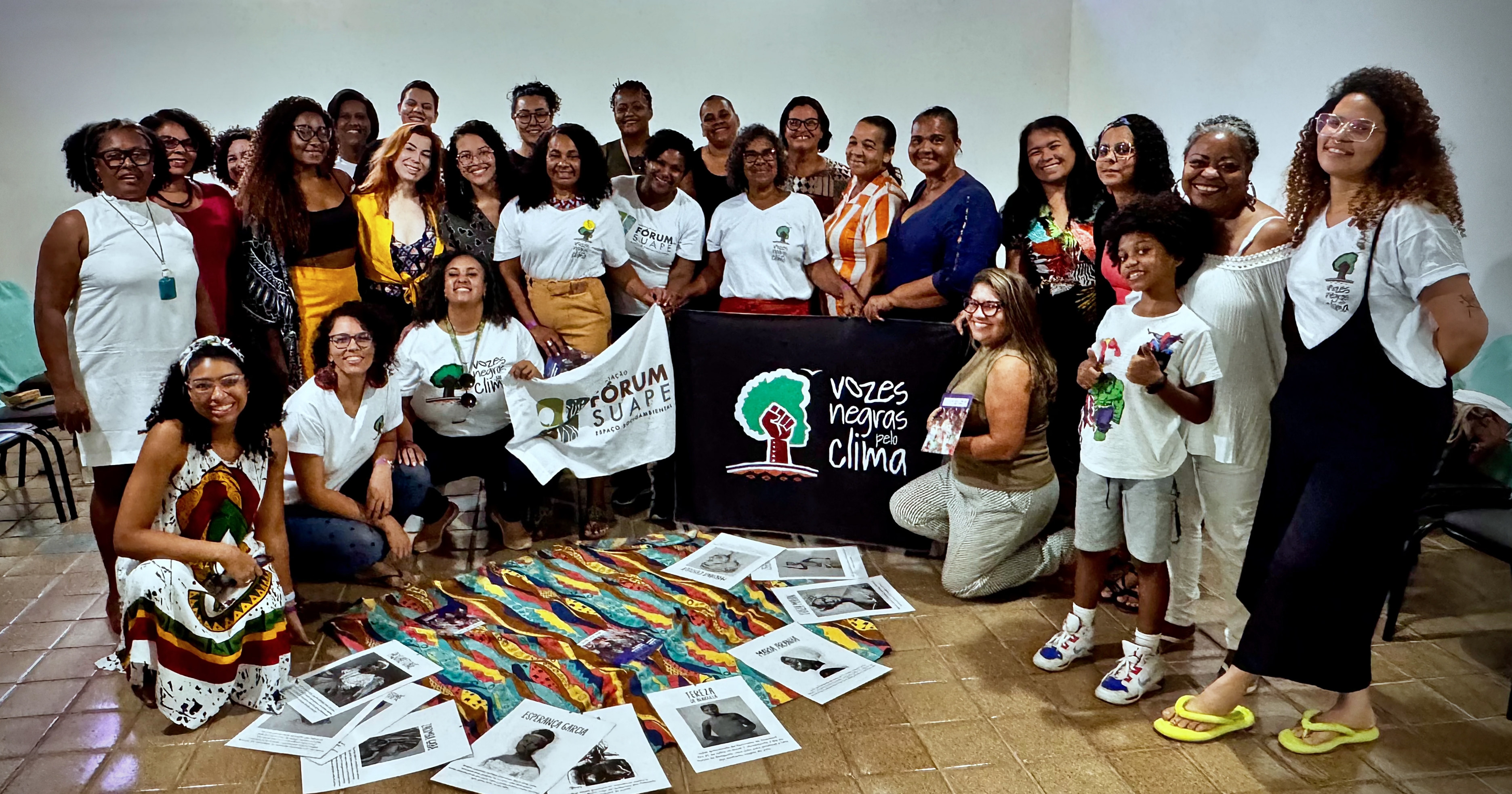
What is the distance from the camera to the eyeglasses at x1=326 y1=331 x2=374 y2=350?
344 cm

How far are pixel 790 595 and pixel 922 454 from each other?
85 centimetres

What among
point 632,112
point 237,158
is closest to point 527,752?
point 632,112

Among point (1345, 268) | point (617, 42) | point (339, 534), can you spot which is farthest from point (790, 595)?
point (617, 42)

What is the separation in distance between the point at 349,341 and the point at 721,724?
184 cm

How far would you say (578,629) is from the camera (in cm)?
333

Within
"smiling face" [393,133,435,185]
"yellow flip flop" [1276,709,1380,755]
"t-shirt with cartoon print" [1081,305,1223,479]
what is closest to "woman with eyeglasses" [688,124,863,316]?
"smiling face" [393,133,435,185]

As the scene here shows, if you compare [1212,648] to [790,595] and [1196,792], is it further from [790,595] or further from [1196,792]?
[790,595]

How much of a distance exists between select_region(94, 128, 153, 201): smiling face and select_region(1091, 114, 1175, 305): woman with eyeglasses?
9.91ft

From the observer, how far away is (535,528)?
430cm

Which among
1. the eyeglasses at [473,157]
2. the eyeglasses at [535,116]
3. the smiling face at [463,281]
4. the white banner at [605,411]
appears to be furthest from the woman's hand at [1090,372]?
the eyeglasses at [535,116]

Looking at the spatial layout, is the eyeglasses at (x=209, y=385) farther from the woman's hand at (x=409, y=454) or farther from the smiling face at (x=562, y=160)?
the smiling face at (x=562, y=160)

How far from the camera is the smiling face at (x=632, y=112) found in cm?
474

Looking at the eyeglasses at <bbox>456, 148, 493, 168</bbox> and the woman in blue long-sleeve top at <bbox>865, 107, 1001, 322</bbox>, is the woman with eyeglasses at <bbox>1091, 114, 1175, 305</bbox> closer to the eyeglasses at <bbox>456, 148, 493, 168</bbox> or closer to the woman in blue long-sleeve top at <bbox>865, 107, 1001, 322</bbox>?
the woman in blue long-sleeve top at <bbox>865, 107, 1001, 322</bbox>

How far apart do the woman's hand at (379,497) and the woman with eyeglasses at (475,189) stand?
0.94m
